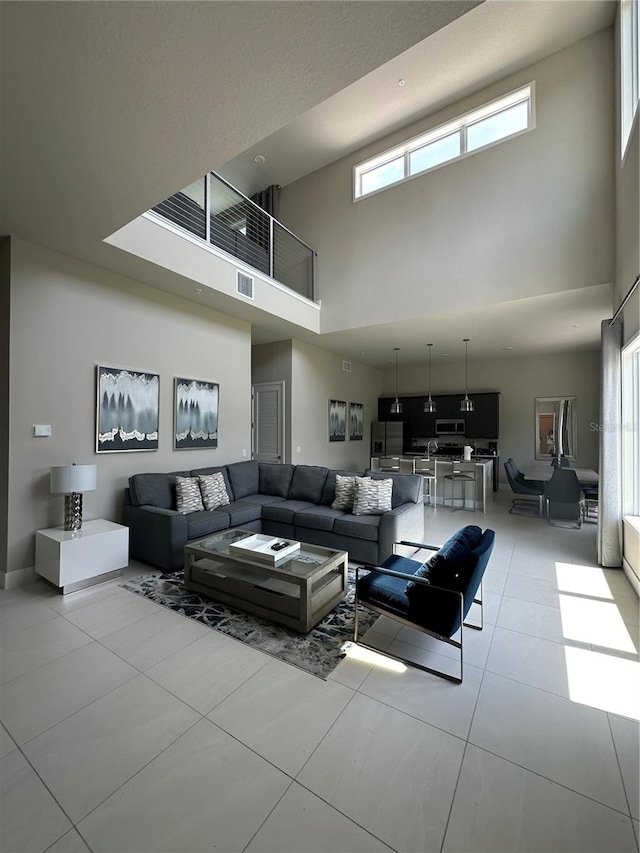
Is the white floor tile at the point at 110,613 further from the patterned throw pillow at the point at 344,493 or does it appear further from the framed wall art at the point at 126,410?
the patterned throw pillow at the point at 344,493

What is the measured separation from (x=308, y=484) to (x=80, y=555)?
2697 mm

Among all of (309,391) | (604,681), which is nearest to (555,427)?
(309,391)

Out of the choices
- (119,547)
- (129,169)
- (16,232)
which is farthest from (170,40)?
(119,547)

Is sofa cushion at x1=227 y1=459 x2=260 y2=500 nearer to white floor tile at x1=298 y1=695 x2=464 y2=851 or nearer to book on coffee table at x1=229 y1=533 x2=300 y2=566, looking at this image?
book on coffee table at x1=229 y1=533 x2=300 y2=566

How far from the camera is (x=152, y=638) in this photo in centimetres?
248

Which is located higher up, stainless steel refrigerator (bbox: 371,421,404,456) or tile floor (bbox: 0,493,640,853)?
stainless steel refrigerator (bbox: 371,421,404,456)

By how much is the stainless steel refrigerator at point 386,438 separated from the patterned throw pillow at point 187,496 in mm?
5792

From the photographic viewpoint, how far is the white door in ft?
22.6

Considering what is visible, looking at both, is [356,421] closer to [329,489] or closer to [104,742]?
[329,489]

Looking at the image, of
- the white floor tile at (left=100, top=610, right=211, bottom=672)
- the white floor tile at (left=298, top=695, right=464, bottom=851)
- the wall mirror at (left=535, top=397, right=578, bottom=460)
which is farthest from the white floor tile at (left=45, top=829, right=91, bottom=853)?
the wall mirror at (left=535, top=397, right=578, bottom=460)

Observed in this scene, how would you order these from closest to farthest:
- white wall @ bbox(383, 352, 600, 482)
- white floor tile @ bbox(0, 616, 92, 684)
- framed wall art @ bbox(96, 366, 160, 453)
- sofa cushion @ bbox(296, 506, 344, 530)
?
white floor tile @ bbox(0, 616, 92, 684) < framed wall art @ bbox(96, 366, 160, 453) < sofa cushion @ bbox(296, 506, 344, 530) < white wall @ bbox(383, 352, 600, 482)

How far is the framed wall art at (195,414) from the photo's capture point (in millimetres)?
4809

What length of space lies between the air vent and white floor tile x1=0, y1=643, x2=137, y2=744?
4.14 metres

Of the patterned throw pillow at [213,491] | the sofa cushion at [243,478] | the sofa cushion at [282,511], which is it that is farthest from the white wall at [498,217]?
the patterned throw pillow at [213,491]
